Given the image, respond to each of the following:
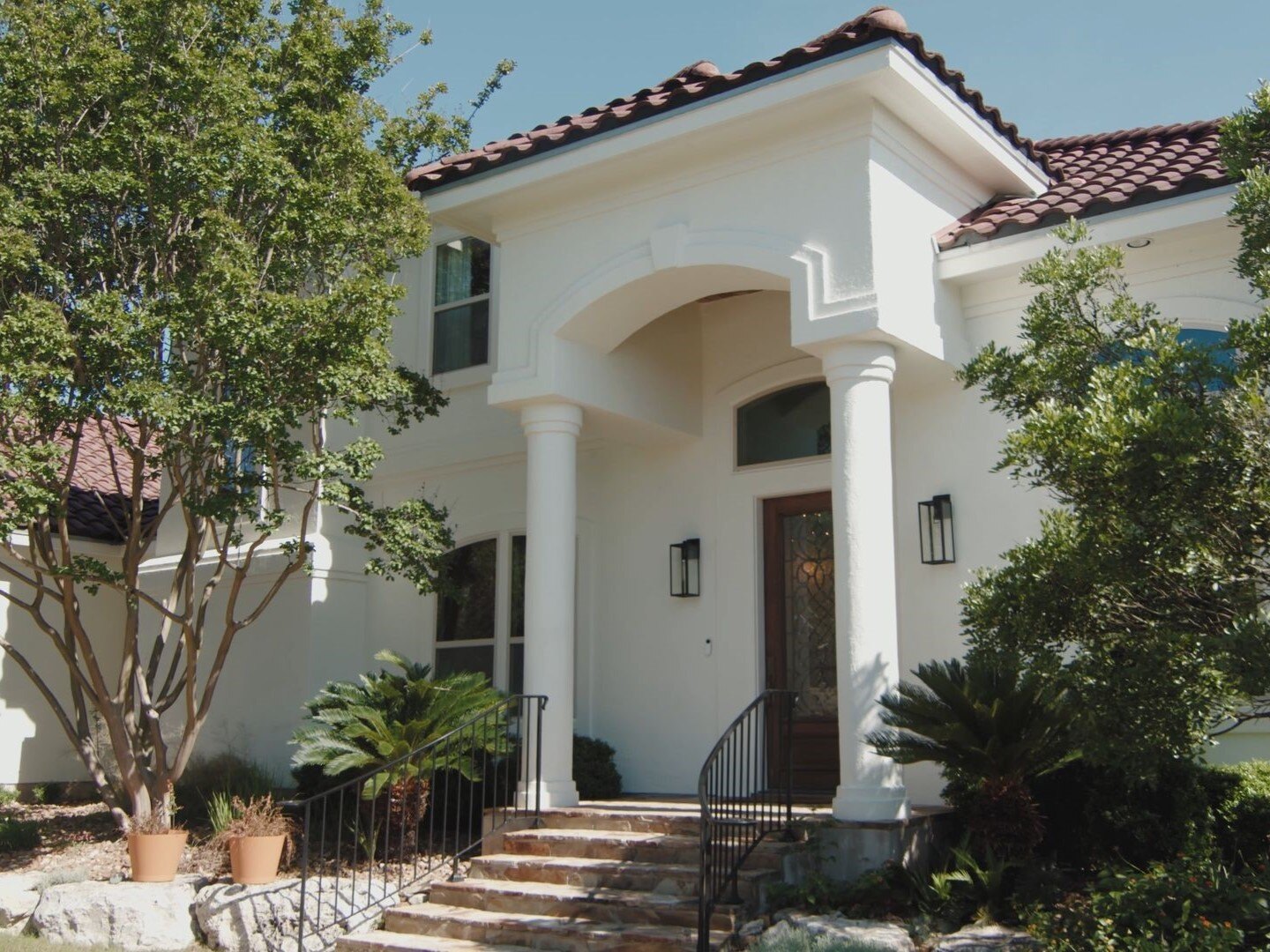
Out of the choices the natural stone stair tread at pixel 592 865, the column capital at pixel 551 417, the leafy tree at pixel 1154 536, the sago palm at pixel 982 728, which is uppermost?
the column capital at pixel 551 417

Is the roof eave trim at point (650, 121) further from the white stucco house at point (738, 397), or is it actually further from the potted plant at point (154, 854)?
the potted plant at point (154, 854)

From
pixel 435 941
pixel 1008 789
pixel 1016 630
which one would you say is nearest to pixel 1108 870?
pixel 1008 789

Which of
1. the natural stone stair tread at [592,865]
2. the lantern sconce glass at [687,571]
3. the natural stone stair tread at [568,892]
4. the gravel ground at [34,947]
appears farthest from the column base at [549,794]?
the gravel ground at [34,947]

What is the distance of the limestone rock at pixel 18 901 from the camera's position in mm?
9633

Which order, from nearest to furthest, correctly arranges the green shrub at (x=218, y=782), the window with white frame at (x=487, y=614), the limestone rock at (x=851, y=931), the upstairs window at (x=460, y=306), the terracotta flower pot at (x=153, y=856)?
the limestone rock at (x=851, y=931), the terracotta flower pot at (x=153, y=856), the green shrub at (x=218, y=782), the window with white frame at (x=487, y=614), the upstairs window at (x=460, y=306)

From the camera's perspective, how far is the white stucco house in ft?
29.0

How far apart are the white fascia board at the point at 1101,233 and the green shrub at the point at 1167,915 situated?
165 inches

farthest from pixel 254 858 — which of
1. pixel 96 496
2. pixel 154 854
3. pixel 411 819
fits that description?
pixel 96 496

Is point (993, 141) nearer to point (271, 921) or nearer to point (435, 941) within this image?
point (435, 941)

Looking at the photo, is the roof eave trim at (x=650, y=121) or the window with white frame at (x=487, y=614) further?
the window with white frame at (x=487, y=614)

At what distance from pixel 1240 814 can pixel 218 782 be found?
9.11 m

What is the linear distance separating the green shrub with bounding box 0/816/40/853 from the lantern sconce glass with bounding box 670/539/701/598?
6.36 meters

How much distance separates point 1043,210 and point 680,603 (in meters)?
4.64

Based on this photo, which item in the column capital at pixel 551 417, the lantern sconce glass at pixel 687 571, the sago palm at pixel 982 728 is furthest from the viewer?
the lantern sconce glass at pixel 687 571
